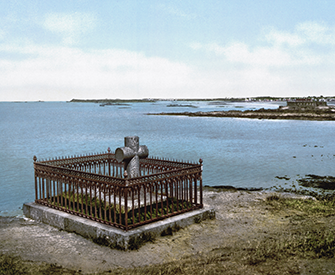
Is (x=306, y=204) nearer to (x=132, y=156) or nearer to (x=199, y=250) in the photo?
Answer: (x=199, y=250)

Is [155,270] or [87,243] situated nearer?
[155,270]

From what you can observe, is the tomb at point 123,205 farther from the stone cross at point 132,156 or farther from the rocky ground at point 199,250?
the rocky ground at point 199,250

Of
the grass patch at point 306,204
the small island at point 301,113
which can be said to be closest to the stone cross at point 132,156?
the grass patch at point 306,204

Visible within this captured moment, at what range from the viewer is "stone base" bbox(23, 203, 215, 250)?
971 cm

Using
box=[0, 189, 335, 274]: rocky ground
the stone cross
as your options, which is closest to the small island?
box=[0, 189, 335, 274]: rocky ground

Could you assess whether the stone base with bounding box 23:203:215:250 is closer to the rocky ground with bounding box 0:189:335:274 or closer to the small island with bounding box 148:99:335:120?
the rocky ground with bounding box 0:189:335:274

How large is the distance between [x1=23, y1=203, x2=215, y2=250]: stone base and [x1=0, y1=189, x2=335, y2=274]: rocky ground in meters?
0.20

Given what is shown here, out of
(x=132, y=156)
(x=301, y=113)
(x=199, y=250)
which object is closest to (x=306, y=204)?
(x=199, y=250)

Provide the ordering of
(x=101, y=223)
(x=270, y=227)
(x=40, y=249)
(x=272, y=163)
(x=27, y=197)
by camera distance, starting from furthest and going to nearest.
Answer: (x=272, y=163), (x=27, y=197), (x=270, y=227), (x=101, y=223), (x=40, y=249)

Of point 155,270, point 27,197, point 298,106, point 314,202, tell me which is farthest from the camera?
point 298,106

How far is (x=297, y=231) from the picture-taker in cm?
1072

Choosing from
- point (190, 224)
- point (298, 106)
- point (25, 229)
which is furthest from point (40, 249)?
point (298, 106)

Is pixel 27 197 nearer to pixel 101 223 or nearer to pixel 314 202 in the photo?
pixel 101 223

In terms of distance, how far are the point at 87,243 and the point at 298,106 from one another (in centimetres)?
13472
